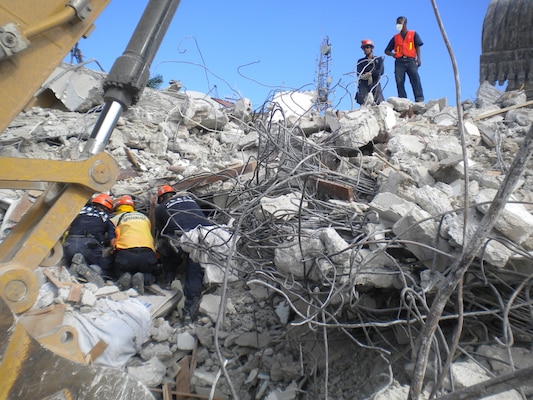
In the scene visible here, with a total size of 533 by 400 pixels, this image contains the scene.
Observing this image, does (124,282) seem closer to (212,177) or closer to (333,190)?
(212,177)

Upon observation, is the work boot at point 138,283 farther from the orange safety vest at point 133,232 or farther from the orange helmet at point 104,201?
the orange helmet at point 104,201

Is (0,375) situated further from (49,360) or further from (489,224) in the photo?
(489,224)

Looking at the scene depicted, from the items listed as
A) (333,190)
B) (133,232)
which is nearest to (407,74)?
(333,190)

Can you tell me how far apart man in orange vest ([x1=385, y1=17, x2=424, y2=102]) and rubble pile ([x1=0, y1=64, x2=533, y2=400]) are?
229 centimetres

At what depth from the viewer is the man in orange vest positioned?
8.12 metres

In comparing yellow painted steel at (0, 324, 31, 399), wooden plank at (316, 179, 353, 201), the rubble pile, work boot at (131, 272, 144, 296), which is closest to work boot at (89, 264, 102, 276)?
work boot at (131, 272, 144, 296)

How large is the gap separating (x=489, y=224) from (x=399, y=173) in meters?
2.56

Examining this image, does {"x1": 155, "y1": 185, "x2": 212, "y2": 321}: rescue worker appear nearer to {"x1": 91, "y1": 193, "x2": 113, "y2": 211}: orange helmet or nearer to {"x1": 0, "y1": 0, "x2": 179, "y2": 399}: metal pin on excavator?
{"x1": 91, "y1": 193, "x2": 113, "y2": 211}: orange helmet

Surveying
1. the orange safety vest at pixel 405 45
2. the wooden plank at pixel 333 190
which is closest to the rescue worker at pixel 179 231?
the wooden plank at pixel 333 190

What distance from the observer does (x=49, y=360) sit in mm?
1752

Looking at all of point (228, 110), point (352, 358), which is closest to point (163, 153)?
point (228, 110)

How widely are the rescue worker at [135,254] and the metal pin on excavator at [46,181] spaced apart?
2367mm

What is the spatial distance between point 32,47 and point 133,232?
308cm

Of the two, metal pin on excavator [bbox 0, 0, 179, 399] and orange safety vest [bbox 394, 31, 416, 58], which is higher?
orange safety vest [bbox 394, 31, 416, 58]
